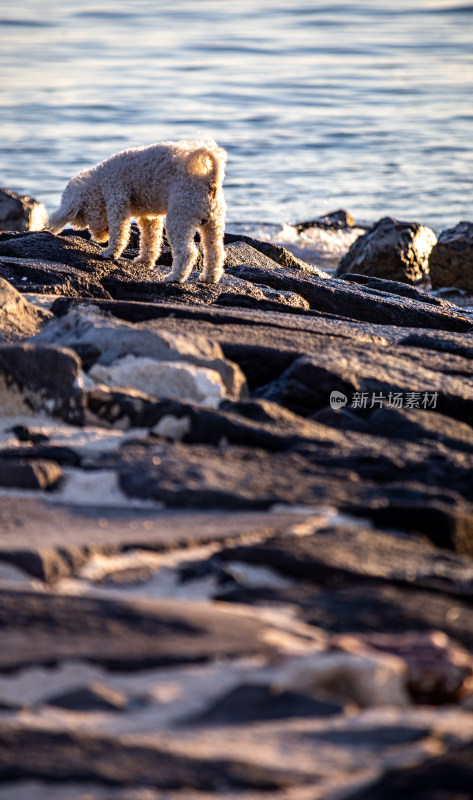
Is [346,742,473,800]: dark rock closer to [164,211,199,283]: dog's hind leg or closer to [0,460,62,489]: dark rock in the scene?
[0,460,62,489]: dark rock

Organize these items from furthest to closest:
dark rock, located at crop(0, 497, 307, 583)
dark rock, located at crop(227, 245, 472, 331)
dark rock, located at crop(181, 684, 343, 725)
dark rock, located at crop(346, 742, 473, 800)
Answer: dark rock, located at crop(227, 245, 472, 331)
dark rock, located at crop(0, 497, 307, 583)
dark rock, located at crop(181, 684, 343, 725)
dark rock, located at crop(346, 742, 473, 800)

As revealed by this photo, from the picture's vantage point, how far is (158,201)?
6.64 meters

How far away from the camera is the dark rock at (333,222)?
685 inches

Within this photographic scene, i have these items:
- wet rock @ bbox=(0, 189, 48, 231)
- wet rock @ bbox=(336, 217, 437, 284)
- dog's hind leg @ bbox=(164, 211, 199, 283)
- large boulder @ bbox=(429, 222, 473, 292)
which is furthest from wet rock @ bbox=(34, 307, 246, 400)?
large boulder @ bbox=(429, 222, 473, 292)

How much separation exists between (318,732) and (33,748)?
0.67 metres

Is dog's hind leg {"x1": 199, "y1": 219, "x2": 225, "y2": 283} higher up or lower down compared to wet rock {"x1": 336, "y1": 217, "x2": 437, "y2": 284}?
higher up

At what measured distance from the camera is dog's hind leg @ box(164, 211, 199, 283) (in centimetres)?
643

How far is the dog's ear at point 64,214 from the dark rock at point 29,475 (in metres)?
4.08

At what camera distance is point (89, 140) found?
81.9 feet

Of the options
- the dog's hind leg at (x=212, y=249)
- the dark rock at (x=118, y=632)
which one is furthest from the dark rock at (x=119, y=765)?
the dog's hind leg at (x=212, y=249)

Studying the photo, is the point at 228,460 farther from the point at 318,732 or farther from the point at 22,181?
the point at 22,181

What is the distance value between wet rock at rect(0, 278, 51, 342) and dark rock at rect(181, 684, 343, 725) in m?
2.99

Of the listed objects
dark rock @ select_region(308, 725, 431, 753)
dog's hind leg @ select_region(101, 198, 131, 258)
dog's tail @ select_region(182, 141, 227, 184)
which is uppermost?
dog's tail @ select_region(182, 141, 227, 184)

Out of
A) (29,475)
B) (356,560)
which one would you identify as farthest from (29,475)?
(356,560)
